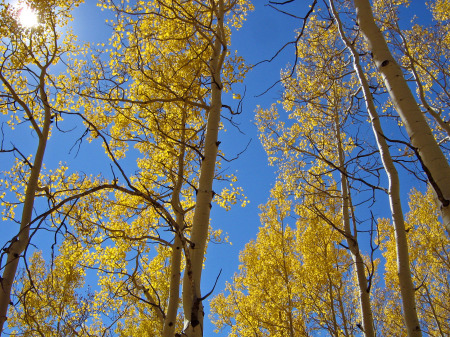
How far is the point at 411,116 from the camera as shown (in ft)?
4.80

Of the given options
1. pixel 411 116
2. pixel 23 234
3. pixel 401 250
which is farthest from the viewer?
pixel 23 234

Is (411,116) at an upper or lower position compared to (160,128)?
lower

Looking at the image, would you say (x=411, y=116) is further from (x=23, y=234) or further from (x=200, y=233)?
(x=23, y=234)

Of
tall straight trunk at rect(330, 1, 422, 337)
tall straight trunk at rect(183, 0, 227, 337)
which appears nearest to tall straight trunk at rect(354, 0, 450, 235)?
tall straight trunk at rect(330, 1, 422, 337)

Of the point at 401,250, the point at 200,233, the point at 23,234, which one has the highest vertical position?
the point at 23,234

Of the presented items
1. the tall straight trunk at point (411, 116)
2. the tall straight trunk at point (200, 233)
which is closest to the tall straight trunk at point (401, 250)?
the tall straight trunk at point (411, 116)

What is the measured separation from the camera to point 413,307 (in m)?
1.68

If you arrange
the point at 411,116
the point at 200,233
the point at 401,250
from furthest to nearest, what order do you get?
1. the point at 200,233
2. the point at 401,250
3. the point at 411,116

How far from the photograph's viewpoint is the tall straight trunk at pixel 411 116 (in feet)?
3.95

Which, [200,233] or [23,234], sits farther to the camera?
[23,234]

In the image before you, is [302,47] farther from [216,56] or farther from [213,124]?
[213,124]

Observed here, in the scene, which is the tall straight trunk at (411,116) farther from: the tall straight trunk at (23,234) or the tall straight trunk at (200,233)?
the tall straight trunk at (23,234)

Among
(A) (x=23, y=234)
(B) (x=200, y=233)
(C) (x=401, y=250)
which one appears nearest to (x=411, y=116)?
(C) (x=401, y=250)

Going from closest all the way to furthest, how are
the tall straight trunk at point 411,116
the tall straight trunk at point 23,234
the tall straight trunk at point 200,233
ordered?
the tall straight trunk at point 411,116, the tall straight trunk at point 200,233, the tall straight trunk at point 23,234
